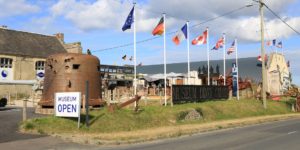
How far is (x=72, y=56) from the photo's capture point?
26875 millimetres

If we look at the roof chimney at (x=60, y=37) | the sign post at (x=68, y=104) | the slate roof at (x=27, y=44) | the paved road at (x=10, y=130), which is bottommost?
the paved road at (x=10, y=130)

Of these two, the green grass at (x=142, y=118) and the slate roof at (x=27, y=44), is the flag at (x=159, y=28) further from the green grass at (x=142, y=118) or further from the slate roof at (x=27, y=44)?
the slate roof at (x=27, y=44)

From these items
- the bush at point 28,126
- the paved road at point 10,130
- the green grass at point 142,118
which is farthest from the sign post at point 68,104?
the paved road at point 10,130

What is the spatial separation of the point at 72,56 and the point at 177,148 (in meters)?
12.7

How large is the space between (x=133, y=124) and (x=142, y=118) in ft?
5.22

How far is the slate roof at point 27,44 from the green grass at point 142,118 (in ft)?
107

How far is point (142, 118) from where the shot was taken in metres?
25.5

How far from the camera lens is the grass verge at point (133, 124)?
19.6 metres

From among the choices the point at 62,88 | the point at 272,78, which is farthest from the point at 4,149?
the point at 272,78

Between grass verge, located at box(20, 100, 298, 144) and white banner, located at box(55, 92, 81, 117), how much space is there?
408 millimetres

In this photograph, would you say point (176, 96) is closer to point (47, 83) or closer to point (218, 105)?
point (218, 105)

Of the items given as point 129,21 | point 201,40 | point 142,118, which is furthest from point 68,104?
point 201,40

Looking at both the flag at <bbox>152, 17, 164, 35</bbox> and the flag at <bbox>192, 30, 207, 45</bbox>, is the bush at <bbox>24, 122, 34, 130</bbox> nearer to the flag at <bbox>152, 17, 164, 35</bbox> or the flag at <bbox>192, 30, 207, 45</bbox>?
the flag at <bbox>152, 17, 164, 35</bbox>

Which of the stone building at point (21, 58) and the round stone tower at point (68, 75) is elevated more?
the stone building at point (21, 58)
